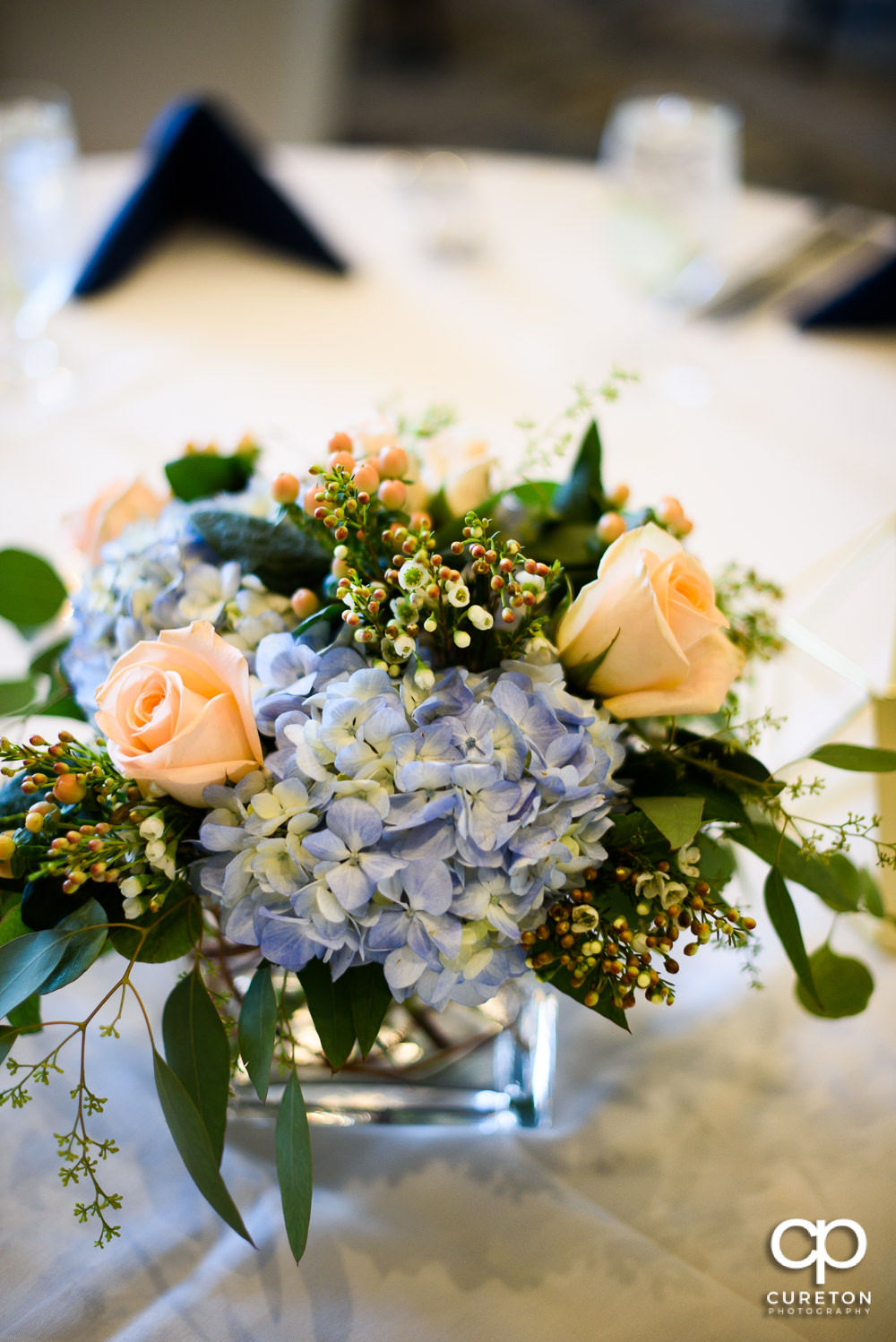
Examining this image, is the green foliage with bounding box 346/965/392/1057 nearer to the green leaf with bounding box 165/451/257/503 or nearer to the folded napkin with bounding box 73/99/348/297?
the green leaf with bounding box 165/451/257/503

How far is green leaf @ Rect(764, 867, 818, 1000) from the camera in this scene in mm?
556

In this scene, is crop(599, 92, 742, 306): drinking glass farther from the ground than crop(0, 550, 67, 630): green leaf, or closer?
farther from the ground

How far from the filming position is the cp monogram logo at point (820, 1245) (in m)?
0.59

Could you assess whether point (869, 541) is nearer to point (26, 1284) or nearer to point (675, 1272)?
point (675, 1272)

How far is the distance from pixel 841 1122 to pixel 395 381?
3.06 ft

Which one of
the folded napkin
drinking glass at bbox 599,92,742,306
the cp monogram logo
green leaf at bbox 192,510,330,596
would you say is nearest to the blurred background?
the folded napkin

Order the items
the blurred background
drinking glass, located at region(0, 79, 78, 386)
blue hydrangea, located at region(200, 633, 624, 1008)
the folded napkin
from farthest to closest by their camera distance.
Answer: the blurred background, the folded napkin, drinking glass, located at region(0, 79, 78, 386), blue hydrangea, located at region(200, 633, 624, 1008)

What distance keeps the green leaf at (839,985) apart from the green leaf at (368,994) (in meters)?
0.25

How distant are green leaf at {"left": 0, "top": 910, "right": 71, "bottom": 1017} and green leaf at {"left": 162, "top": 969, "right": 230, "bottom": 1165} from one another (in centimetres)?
6

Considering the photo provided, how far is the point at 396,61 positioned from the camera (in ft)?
15.1

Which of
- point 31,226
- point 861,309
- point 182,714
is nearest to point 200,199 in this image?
point 31,226

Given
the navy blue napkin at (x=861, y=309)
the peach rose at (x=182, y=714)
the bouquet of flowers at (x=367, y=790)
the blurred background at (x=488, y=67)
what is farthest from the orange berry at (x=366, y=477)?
the blurred background at (x=488, y=67)

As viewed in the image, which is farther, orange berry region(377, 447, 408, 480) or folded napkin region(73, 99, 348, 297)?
folded napkin region(73, 99, 348, 297)

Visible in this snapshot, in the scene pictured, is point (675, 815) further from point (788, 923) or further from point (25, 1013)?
point (25, 1013)
